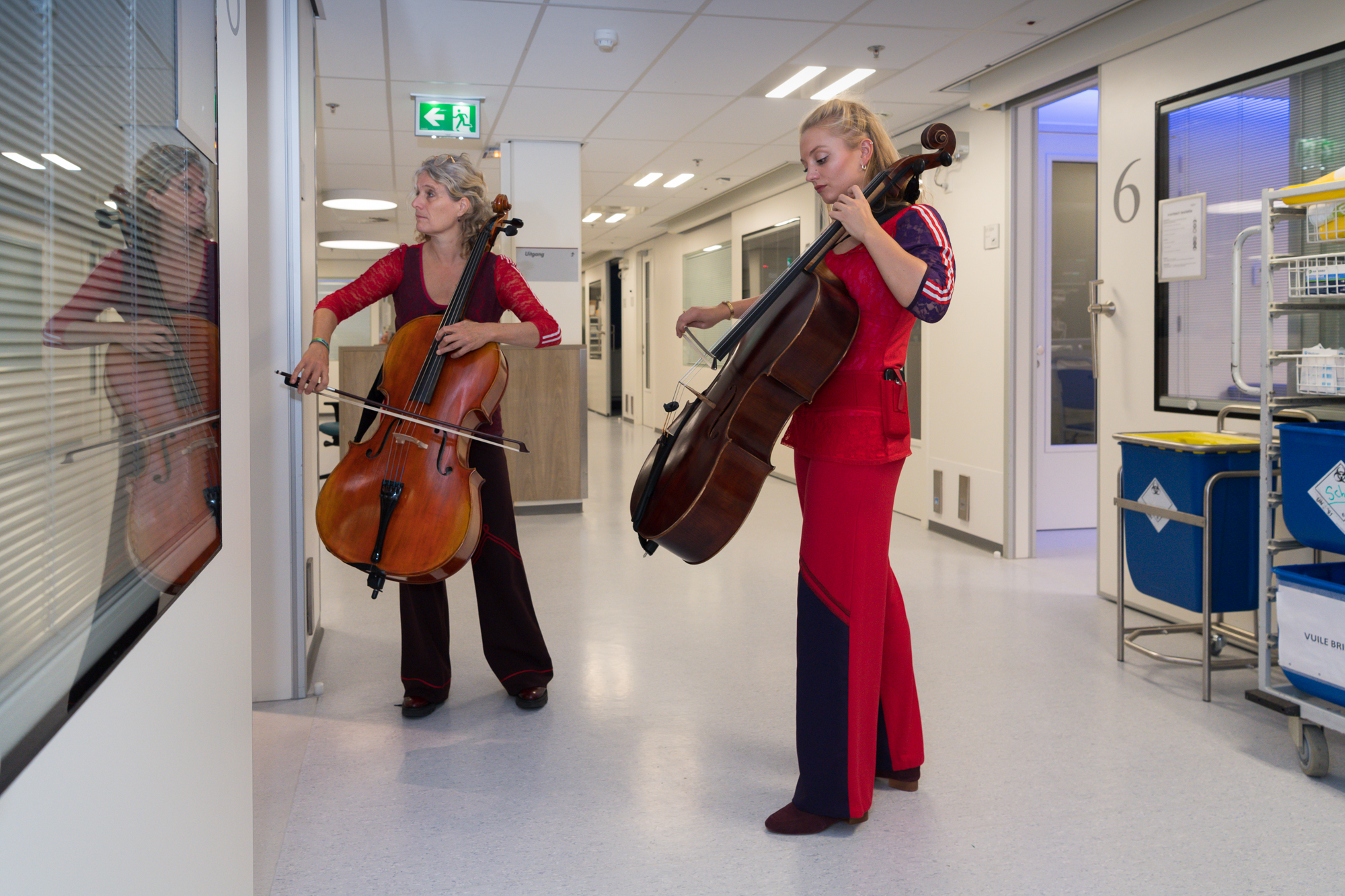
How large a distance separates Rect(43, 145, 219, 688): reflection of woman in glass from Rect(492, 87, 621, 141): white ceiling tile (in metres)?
4.53

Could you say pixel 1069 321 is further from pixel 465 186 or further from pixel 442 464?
pixel 442 464

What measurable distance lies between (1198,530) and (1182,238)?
132cm

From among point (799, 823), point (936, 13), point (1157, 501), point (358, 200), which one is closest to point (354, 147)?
point (358, 200)

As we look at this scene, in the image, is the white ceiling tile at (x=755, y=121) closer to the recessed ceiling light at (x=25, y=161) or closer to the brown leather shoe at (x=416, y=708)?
the brown leather shoe at (x=416, y=708)

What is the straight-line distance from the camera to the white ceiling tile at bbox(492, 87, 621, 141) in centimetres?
543

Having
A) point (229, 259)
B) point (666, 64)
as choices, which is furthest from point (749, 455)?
point (666, 64)

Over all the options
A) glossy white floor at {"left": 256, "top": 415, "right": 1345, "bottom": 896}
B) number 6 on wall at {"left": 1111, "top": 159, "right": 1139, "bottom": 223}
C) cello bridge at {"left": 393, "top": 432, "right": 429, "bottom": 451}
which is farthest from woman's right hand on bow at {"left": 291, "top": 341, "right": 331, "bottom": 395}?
number 6 on wall at {"left": 1111, "top": 159, "right": 1139, "bottom": 223}

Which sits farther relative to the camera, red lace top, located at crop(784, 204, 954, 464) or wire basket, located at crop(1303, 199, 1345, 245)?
wire basket, located at crop(1303, 199, 1345, 245)

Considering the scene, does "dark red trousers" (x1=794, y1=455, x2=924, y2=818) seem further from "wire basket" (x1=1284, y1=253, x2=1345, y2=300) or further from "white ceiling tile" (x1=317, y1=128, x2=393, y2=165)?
"white ceiling tile" (x1=317, y1=128, x2=393, y2=165)

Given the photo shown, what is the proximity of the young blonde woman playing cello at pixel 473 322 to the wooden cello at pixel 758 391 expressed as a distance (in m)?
0.74

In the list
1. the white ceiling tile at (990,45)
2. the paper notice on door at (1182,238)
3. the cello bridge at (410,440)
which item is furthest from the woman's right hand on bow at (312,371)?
the white ceiling tile at (990,45)

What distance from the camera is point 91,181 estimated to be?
74 centimetres

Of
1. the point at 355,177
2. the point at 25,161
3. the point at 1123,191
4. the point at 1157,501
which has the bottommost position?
the point at 1157,501

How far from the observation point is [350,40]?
14.7 feet
